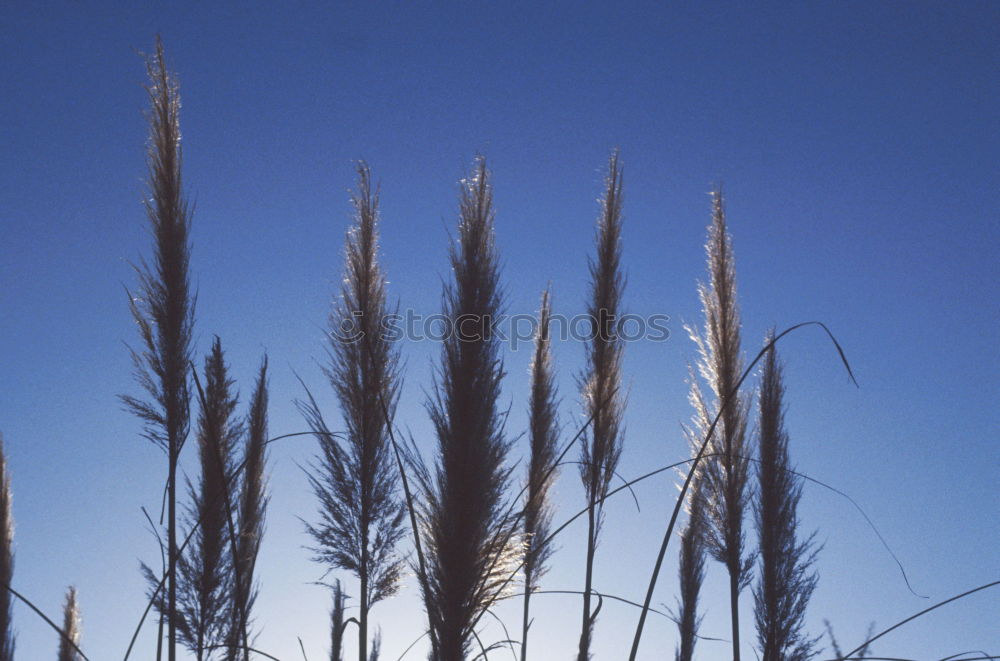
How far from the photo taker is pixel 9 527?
5836mm

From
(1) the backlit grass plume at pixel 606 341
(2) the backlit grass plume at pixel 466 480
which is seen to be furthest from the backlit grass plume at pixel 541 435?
(2) the backlit grass plume at pixel 466 480

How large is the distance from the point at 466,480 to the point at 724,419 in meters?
2.93

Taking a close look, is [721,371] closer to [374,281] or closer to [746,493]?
[746,493]

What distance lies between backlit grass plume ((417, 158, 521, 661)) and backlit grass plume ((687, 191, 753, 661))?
2.75 meters

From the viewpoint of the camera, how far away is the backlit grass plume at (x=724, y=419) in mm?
4727

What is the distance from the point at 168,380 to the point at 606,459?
8.57 ft

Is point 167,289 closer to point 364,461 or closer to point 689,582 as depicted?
point 364,461

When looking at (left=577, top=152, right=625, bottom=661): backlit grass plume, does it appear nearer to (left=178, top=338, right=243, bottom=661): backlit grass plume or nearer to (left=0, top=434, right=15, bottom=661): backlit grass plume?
(left=178, top=338, right=243, bottom=661): backlit grass plume

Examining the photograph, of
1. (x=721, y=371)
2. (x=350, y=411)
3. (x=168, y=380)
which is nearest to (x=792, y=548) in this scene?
(x=721, y=371)

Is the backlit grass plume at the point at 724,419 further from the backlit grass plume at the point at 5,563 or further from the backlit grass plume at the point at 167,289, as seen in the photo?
the backlit grass plume at the point at 5,563

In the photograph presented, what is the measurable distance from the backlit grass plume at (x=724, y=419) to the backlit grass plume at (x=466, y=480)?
9.01 ft

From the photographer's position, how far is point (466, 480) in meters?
2.02

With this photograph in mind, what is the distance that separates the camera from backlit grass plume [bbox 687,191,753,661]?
15.5 ft

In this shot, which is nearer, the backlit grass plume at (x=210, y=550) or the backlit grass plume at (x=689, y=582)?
the backlit grass plume at (x=210, y=550)
